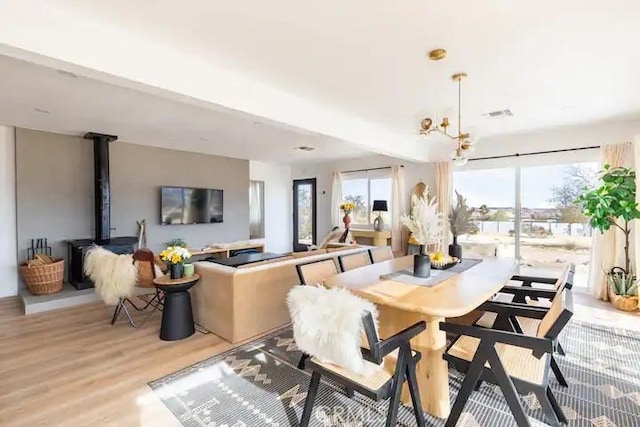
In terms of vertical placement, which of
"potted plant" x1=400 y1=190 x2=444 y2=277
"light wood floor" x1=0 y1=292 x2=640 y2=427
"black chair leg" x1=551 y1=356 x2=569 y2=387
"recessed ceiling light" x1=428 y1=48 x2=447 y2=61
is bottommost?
"light wood floor" x1=0 y1=292 x2=640 y2=427

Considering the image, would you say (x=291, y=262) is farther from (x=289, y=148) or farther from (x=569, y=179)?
(x=569, y=179)

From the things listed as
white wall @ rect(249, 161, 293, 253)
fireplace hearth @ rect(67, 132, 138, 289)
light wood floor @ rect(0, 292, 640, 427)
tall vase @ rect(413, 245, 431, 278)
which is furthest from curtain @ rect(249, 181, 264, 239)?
tall vase @ rect(413, 245, 431, 278)

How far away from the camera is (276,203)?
8609mm

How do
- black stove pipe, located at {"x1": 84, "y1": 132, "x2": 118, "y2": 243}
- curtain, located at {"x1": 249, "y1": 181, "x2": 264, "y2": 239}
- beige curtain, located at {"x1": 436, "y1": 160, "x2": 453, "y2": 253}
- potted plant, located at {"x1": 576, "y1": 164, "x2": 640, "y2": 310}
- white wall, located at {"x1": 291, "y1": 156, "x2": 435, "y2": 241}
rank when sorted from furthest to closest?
curtain, located at {"x1": 249, "y1": 181, "x2": 264, "y2": 239} → white wall, located at {"x1": 291, "y1": 156, "x2": 435, "y2": 241} → beige curtain, located at {"x1": 436, "y1": 160, "x2": 453, "y2": 253} → black stove pipe, located at {"x1": 84, "y1": 132, "x2": 118, "y2": 243} → potted plant, located at {"x1": 576, "y1": 164, "x2": 640, "y2": 310}

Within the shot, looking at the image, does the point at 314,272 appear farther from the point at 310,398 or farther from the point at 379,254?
the point at 379,254

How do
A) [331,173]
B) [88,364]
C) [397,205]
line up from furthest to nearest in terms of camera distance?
[331,173], [397,205], [88,364]

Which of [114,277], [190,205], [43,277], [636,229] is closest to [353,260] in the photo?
[114,277]

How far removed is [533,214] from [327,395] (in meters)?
4.74

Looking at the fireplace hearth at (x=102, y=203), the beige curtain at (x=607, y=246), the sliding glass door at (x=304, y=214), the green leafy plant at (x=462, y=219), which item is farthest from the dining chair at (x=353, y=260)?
the sliding glass door at (x=304, y=214)

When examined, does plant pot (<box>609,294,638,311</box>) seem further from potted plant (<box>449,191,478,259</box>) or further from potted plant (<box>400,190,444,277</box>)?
potted plant (<box>400,190,444,277</box>)

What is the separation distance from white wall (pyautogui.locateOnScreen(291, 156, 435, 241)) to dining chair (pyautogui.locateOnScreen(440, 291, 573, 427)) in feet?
15.8

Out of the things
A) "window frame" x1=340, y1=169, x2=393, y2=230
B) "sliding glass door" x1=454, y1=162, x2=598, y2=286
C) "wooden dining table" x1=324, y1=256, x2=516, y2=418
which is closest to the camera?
"wooden dining table" x1=324, y1=256, x2=516, y2=418

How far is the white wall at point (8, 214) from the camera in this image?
Result: 15.3 ft

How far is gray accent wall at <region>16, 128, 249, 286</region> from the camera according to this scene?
4805 mm
